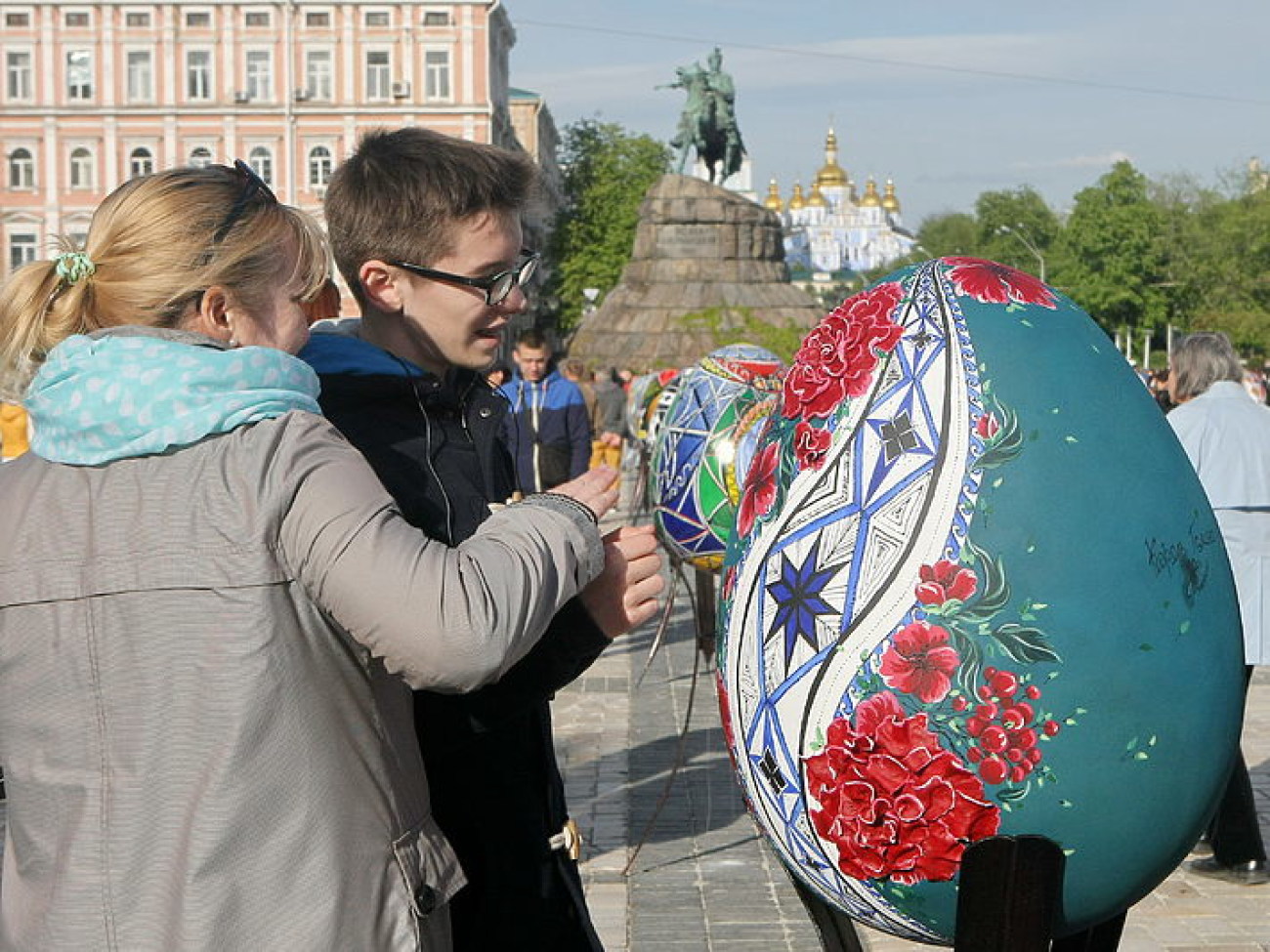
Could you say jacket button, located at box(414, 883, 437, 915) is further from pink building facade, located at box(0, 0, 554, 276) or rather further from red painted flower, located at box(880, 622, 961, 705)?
pink building facade, located at box(0, 0, 554, 276)

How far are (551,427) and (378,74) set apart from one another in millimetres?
59732

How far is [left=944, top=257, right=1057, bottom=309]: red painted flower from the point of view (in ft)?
8.79

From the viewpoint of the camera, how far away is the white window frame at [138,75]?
231ft

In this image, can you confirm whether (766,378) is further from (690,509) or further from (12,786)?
(12,786)

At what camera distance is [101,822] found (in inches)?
84.4

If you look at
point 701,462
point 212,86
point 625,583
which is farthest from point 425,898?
point 212,86

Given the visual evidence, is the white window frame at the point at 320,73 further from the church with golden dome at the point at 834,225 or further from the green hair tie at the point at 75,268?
the church with golden dome at the point at 834,225

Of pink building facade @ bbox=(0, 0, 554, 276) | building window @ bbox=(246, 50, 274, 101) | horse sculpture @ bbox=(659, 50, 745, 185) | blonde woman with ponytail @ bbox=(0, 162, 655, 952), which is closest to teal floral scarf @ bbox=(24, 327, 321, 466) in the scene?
blonde woman with ponytail @ bbox=(0, 162, 655, 952)

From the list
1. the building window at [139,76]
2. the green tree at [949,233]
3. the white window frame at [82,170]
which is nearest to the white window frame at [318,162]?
the building window at [139,76]

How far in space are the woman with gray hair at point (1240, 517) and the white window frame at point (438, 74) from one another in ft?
214

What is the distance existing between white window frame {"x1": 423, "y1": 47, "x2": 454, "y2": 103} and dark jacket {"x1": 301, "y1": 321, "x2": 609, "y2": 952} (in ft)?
225

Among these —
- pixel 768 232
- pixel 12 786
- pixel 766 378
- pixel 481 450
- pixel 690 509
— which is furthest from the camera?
pixel 768 232

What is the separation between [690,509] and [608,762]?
1.11 meters

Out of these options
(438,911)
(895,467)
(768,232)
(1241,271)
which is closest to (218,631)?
(438,911)
